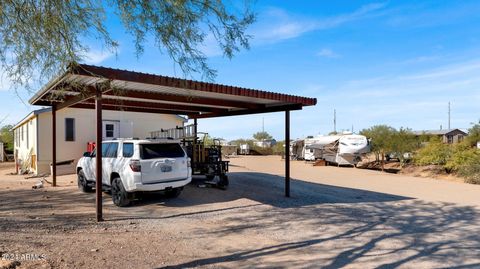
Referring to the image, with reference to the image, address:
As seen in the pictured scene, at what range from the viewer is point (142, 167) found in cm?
977

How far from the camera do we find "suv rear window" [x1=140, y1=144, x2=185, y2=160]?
32.8 feet

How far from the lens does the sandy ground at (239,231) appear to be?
5793 millimetres

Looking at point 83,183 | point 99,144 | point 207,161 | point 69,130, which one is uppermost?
point 69,130

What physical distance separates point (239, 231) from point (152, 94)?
16.2ft

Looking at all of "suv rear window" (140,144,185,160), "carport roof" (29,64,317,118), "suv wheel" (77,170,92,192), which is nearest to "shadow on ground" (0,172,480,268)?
"suv wheel" (77,170,92,192)

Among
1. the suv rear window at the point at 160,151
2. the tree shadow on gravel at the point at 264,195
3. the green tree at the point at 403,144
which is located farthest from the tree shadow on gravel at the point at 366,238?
the green tree at the point at 403,144

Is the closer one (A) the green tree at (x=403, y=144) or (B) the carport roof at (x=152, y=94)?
(B) the carport roof at (x=152, y=94)

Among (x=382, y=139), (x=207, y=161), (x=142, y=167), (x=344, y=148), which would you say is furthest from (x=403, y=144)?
(x=142, y=167)

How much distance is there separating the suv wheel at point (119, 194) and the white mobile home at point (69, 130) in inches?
425

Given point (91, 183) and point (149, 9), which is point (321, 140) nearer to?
point (91, 183)

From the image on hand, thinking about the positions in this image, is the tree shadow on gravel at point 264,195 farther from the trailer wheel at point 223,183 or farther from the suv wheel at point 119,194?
the suv wheel at point 119,194

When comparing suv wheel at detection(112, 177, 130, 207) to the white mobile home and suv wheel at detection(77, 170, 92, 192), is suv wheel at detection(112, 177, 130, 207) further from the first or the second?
the white mobile home

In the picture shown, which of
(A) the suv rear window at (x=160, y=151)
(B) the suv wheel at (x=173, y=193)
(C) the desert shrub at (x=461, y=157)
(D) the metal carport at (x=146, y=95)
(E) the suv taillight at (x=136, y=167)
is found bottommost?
(B) the suv wheel at (x=173, y=193)

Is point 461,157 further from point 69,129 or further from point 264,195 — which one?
point 69,129
